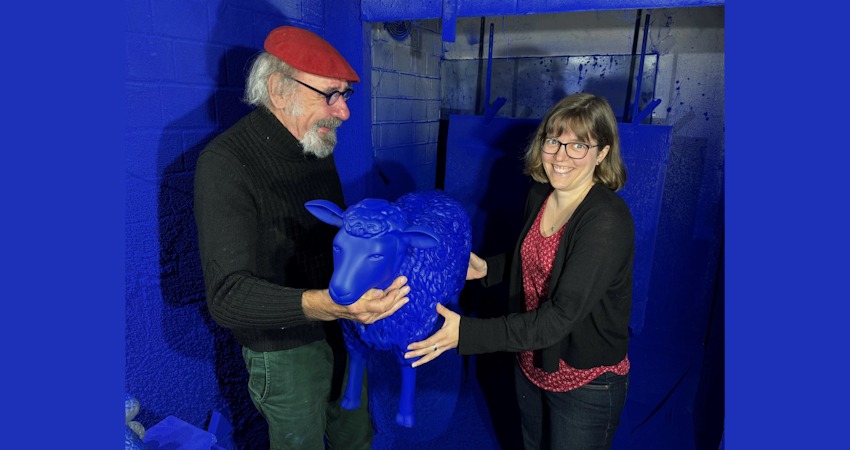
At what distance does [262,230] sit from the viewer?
1539 millimetres

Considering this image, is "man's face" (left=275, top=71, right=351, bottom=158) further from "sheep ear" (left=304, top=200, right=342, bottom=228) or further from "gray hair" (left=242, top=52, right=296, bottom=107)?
"sheep ear" (left=304, top=200, right=342, bottom=228)

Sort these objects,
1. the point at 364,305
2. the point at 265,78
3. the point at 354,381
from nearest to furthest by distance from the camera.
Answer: the point at 364,305
the point at 265,78
the point at 354,381

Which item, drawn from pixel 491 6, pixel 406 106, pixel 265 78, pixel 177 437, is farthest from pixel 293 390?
pixel 406 106

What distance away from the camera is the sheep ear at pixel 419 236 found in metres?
1.32

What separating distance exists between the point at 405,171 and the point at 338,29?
2.68ft

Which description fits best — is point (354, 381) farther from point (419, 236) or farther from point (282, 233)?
point (419, 236)

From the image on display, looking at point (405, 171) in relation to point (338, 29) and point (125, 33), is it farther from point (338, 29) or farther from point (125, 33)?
point (125, 33)

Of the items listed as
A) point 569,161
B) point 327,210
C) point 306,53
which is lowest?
point 327,210

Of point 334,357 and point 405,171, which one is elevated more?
point 405,171

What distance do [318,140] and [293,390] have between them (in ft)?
2.64

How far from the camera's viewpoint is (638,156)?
229cm

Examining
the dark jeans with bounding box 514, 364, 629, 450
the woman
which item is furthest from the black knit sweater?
the dark jeans with bounding box 514, 364, 629, 450

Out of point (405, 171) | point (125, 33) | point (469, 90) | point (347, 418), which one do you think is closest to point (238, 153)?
point (125, 33)

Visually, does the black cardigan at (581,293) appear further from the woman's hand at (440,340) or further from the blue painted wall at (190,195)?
the blue painted wall at (190,195)
